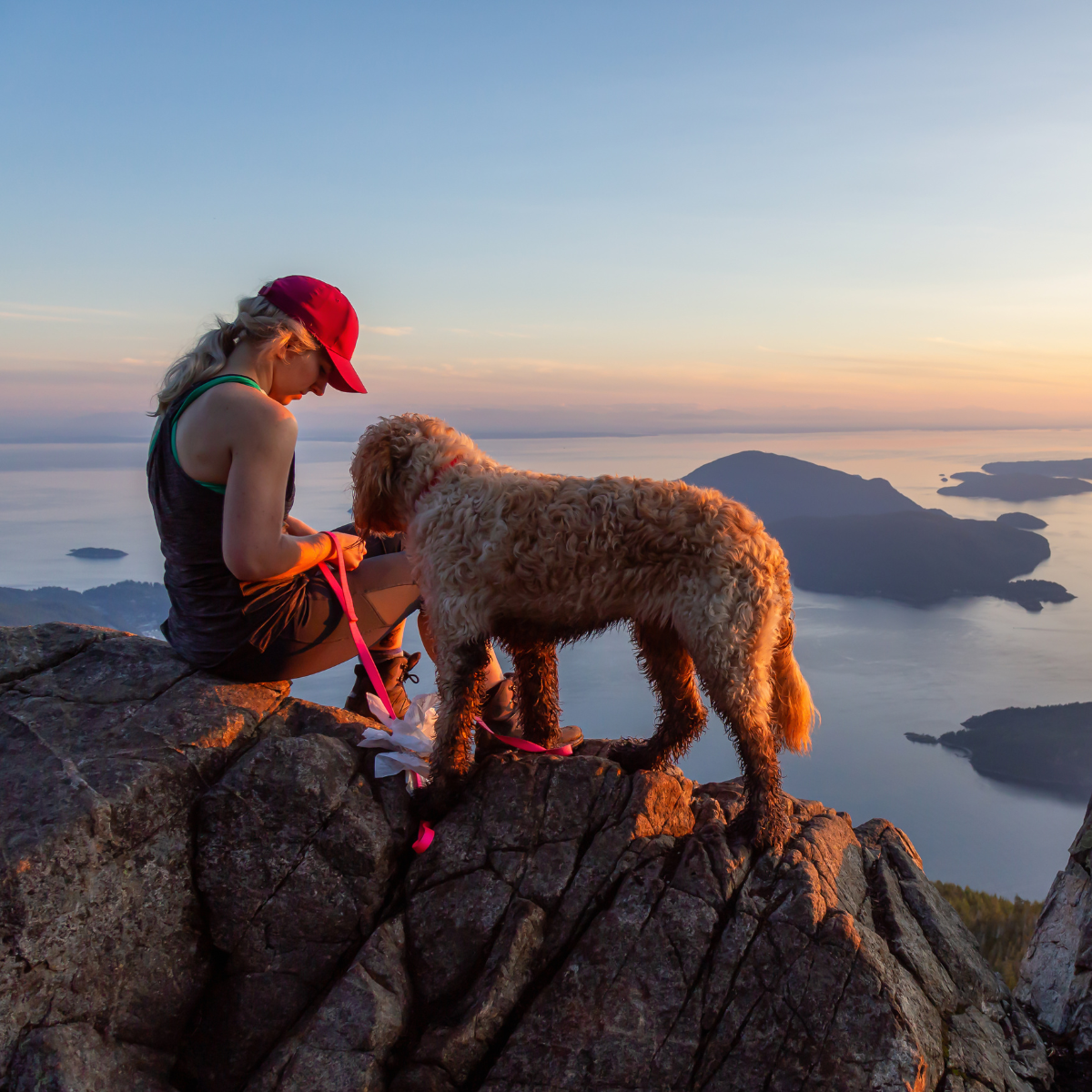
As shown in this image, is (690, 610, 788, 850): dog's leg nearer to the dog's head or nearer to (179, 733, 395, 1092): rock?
the dog's head

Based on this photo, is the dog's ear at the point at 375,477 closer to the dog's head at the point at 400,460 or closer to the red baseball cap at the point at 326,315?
the dog's head at the point at 400,460

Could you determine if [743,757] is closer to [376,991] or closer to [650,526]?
[650,526]

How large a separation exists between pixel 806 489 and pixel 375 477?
67.9 meters

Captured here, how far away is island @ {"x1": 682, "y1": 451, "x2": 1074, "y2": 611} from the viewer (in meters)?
64.0

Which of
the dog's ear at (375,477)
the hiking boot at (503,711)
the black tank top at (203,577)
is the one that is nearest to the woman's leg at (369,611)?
the black tank top at (203,577)

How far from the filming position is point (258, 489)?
132 inches

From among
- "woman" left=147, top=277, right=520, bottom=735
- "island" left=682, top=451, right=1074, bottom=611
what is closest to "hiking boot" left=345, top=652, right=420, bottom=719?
"woman" left=147, top=277, right=520, bottom=735

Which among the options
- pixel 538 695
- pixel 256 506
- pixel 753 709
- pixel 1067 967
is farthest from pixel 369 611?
pixel 1067 967

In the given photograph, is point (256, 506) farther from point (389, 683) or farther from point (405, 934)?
point (405, 934)

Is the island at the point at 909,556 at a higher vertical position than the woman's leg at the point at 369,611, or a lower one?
lower

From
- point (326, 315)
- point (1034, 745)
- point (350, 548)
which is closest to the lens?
point (326, 315)

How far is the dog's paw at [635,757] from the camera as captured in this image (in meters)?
4.17

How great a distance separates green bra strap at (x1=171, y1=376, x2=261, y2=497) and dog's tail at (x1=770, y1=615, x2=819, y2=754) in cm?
307

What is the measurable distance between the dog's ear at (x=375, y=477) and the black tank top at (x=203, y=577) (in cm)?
36
